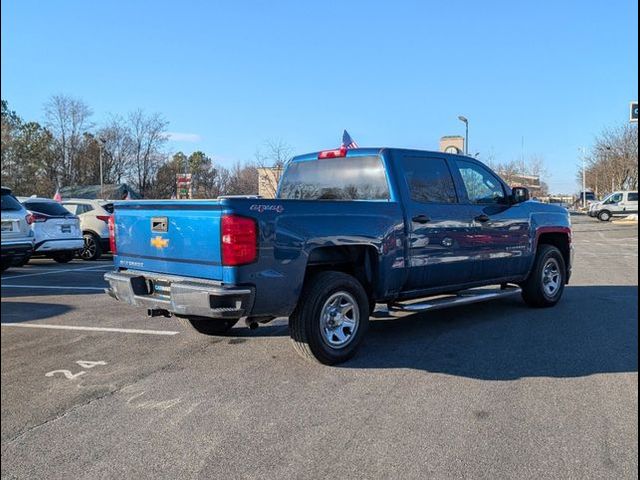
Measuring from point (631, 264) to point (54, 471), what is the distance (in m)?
14.4

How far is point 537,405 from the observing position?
404 centimetres

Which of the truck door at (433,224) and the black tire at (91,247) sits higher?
the truck door at (433,224)

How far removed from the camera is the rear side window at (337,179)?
5.88m

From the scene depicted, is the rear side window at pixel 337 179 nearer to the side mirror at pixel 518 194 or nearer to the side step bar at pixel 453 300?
the side step bar at pixel 453 300

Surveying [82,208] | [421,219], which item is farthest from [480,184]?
[82,208]

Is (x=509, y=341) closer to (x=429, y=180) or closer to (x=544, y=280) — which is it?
(x=429, y=180)

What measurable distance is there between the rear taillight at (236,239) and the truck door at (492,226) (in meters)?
3.01

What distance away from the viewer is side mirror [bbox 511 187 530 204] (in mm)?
7133

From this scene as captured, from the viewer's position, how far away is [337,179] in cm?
624

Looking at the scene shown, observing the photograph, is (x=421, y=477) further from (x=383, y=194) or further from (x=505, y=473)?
(x=383, y=194)

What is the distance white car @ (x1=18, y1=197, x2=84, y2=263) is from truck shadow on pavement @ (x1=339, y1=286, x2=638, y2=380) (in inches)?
326

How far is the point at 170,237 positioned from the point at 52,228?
8622mm

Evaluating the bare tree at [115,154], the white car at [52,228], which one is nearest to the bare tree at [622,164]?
the white car at [52,228]

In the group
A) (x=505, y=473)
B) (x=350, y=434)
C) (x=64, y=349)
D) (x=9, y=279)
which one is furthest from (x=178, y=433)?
(x=9, y=279)
